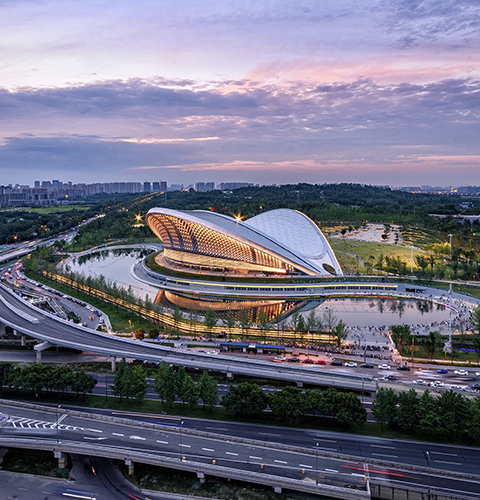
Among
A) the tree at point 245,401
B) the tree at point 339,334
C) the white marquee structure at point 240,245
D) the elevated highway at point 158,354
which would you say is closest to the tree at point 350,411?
the elevated highway at point 158,354

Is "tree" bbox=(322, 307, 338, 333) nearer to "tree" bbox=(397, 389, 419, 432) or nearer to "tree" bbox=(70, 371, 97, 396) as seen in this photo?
"tree" bbox=(397, 389, 419, 432)

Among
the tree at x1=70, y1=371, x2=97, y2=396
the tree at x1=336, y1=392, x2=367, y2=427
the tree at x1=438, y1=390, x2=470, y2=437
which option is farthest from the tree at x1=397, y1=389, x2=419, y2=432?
the tree at x1=70, y1=371, x2=97, y2=396

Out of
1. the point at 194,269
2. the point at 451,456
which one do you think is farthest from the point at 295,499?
the point at 194,269

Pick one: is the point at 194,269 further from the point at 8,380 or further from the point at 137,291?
the point at 8,380

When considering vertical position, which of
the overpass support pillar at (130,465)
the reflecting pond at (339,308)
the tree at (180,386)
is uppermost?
the tree at (180,386)

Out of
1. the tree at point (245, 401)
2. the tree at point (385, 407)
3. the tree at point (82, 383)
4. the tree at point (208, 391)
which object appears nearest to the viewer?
the tree at point (385, 407)

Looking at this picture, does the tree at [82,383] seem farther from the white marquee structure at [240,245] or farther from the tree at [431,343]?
the white marquee structure at [240,245]
